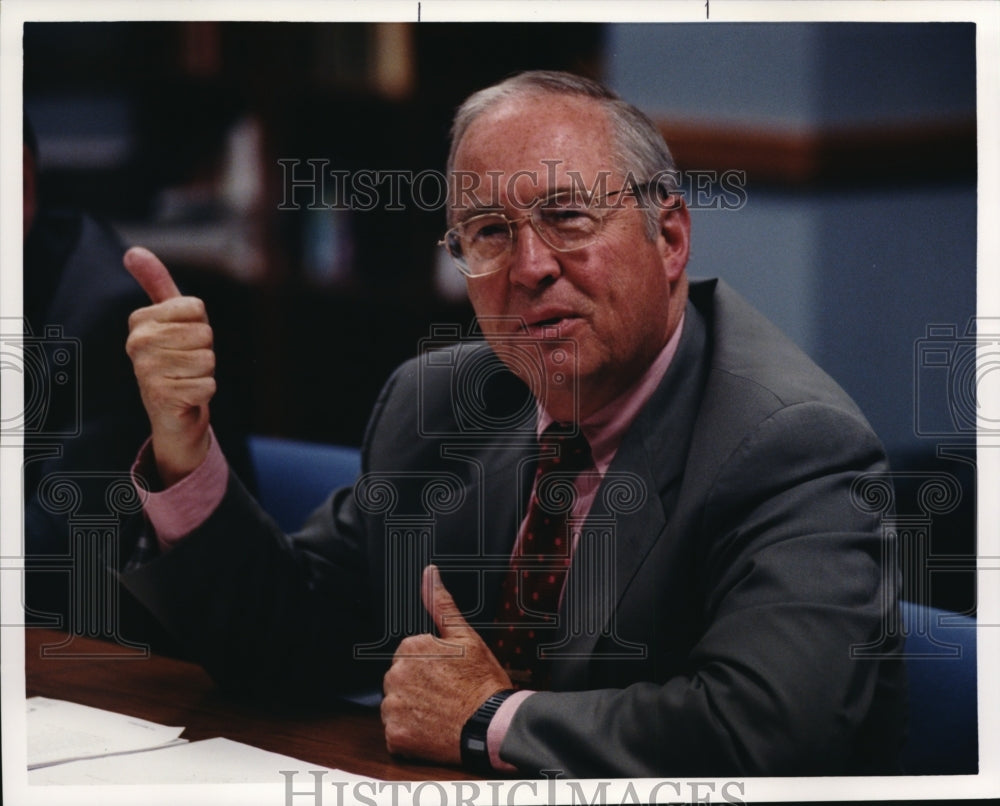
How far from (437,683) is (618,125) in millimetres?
1197

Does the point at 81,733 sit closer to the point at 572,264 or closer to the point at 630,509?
the point at 630,509

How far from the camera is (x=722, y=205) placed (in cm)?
249

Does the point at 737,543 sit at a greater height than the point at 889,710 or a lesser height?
greater

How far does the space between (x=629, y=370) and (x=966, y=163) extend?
88 cm

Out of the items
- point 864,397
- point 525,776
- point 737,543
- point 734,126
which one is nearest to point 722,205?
point 734,126

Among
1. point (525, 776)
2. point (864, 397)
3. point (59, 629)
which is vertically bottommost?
point (525, 776)

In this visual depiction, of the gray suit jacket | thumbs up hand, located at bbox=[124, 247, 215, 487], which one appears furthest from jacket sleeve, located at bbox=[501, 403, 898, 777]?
thumbs up hand, located at bbox=[124, 247, 215, 487]

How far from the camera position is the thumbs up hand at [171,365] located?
251 centimetres

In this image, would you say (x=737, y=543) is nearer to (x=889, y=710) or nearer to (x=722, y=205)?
(x=889, y=710)

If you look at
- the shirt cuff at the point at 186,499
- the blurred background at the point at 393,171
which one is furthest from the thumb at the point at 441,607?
the shirt cuff at the point at 186,499

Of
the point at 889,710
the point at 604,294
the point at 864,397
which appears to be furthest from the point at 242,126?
the point at 889,710

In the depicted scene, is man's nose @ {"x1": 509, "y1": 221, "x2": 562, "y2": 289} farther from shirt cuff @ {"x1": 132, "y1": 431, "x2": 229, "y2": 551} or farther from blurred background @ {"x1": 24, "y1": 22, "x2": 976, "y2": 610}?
shirt cuff @ {"x1": 132, "y1": 431, "x2": 229, "y2": 551}

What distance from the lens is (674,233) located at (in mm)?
2463

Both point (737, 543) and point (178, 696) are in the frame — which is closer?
point (737, 543)
